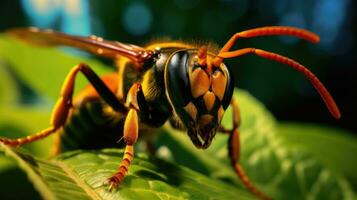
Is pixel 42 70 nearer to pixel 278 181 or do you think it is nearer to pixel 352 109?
pixel 278 181

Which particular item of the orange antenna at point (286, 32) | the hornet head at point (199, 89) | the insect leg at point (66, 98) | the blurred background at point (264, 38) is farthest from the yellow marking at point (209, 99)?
the blurred background at point (264, 38)

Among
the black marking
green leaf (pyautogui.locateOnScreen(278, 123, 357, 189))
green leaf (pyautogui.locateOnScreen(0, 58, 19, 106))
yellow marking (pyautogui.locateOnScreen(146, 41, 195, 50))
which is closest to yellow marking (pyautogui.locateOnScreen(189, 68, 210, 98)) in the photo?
the black marking

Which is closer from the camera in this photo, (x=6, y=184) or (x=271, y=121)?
(x=6, y=184)

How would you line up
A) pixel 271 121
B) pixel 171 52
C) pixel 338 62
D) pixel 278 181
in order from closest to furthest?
pixel 171 52
pixel 278 181
pixel 271 121
pixel 338 62

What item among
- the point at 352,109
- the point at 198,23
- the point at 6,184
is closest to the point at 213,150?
the point at 6,184

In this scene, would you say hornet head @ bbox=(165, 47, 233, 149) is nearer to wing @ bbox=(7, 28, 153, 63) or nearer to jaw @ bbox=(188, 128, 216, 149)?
jaw @ bbox=(188, 128, 216, 149)

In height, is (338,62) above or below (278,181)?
below

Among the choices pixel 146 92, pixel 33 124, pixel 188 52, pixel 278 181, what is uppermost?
pixel 188 52

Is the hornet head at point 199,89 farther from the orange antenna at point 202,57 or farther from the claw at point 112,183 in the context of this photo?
the claw at point 112,183

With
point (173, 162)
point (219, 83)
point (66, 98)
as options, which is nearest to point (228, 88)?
point (219, 83)
